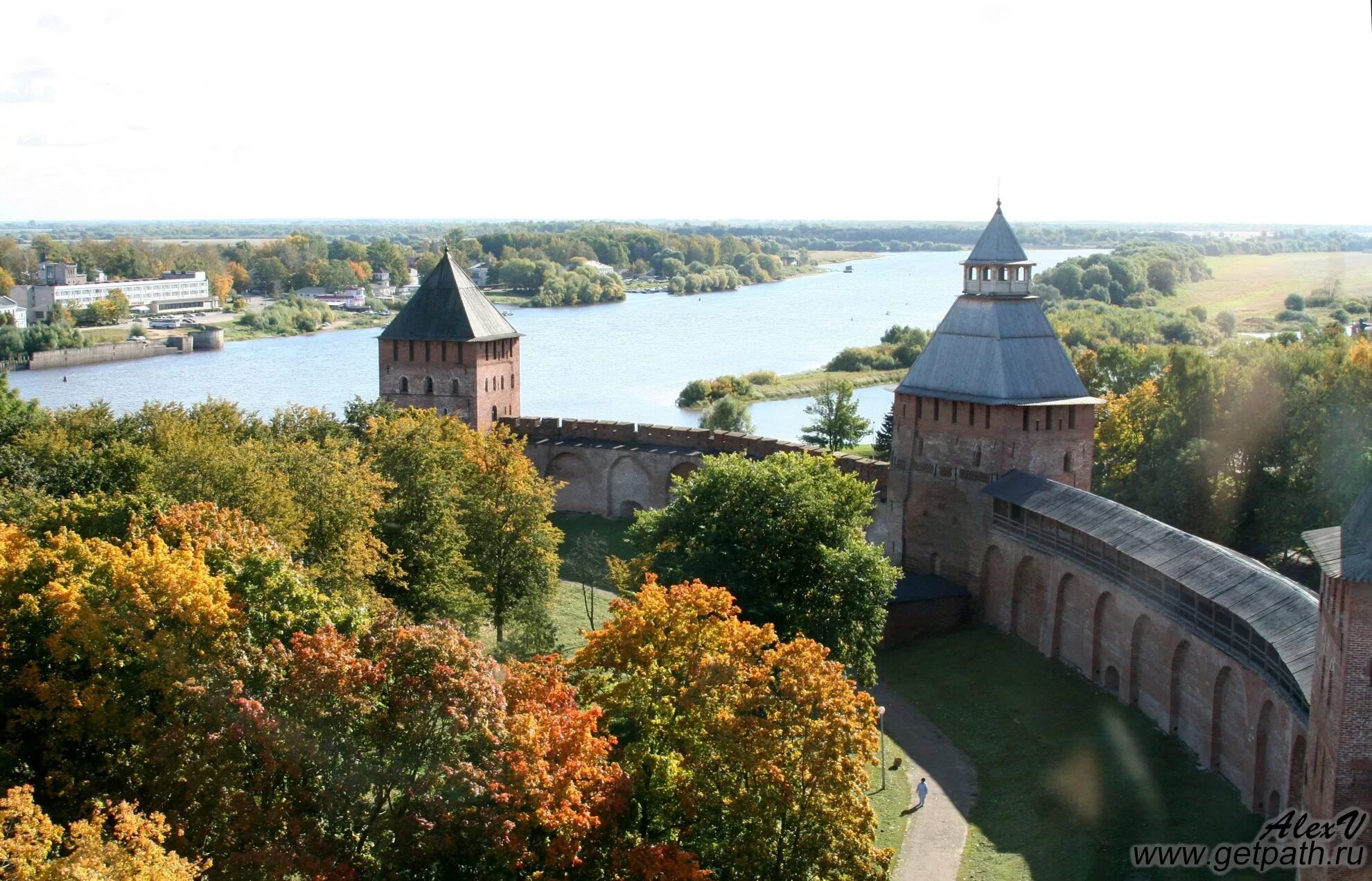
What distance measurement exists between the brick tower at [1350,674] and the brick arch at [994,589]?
36.9 ft

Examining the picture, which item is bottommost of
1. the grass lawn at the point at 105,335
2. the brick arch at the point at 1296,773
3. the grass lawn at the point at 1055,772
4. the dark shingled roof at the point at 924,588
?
the grass lawn at the point at 1055,772

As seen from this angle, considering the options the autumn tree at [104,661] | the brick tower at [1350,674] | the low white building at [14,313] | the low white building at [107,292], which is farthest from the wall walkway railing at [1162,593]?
the low white building at [107,292]

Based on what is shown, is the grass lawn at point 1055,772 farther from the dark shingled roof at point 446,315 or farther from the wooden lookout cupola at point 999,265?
the dark shingled roof at point 446,315

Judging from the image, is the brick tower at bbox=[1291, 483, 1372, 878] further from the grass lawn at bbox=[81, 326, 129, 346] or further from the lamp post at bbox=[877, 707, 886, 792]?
the grass lawn at bbox=[81, 326, 129, 346]

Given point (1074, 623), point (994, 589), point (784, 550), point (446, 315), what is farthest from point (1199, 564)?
point (446, 315)

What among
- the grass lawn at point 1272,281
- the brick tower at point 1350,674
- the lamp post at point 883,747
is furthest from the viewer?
the grass lawn at point 1272,281

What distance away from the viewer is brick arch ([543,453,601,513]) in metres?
34.2

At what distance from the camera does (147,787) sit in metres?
13.9

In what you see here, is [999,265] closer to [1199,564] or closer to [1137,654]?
[1137,654]

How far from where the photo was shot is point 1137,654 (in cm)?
2078

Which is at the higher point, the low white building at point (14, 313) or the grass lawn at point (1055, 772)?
the low white building at point (14, 313)

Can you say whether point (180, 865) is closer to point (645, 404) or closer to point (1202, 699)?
point (1202, 699)

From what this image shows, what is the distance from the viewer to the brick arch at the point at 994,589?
25.0m

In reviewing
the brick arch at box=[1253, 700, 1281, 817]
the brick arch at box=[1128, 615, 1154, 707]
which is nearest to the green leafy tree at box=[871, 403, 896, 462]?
the brick arch at box=[1128, 615, 1154, 707]
